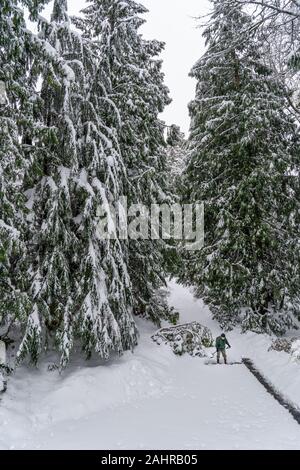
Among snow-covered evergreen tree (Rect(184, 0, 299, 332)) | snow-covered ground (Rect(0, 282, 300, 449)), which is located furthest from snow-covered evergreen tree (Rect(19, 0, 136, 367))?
snow-covered evergreen tree (Rect(184, 0, 299, 332))

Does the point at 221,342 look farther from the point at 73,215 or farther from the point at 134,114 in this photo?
the point at 134,114

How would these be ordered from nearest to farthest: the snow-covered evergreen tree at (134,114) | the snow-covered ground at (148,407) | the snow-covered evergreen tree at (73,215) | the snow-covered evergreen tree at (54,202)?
the snow-covered ground at (148,407)
the snow-covered evergreen tree at (54,202)
the snow-covered evergreen tree at (73,215)
the snow-covered evergreen tree at (134,114)

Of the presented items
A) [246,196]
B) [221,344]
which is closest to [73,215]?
[221,344]

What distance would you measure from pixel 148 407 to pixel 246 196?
9.44 meters

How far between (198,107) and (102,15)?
6171 mm

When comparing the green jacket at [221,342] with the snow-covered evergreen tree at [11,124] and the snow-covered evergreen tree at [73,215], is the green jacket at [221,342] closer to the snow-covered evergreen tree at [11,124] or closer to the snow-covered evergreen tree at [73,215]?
the snow-covered evergreen tree at [73,215]

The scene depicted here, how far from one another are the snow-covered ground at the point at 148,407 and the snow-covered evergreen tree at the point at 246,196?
2849 mm

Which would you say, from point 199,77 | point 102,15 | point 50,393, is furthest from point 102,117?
point 50,393

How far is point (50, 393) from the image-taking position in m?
10.3

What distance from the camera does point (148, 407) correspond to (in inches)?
403

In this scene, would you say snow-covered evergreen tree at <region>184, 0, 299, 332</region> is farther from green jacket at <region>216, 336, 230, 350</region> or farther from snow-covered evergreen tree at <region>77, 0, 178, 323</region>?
snow-covered evergreen tree at <region>77, 0, 178, 323</region>

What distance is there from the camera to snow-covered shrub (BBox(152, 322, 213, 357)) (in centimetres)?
1563

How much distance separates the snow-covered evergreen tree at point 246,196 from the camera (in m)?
15.9

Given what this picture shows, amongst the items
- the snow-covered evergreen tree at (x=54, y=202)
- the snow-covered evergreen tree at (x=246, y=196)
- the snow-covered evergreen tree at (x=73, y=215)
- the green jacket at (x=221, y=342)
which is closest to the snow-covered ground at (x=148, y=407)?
the green jacket at (x=221, y=342)
